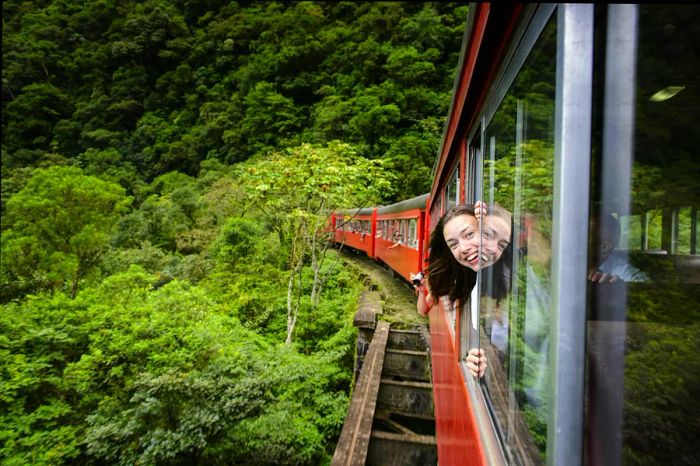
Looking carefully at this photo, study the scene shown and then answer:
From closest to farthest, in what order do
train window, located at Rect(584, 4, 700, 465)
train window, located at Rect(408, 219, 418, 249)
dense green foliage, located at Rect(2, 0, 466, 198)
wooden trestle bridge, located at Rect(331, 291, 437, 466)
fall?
train window, located at Rect(584, 4, 700, 465)
wooden trestle bridge, located at Rect(331, 291, 437, 466)
train window, located at Rect(408, 219, 418, 249)
dense green foliage, located at Rect(2, 0, 466, 198)

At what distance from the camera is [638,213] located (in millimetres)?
573

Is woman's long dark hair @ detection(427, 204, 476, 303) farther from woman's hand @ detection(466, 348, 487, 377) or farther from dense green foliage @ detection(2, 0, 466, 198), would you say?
dense green foliage @ detection(2, 0, 466, 198)

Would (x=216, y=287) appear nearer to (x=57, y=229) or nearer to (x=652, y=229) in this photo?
(x=57, y=229)

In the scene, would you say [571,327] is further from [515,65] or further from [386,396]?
[386,396]

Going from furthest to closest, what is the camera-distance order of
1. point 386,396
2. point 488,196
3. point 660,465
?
1. point 386,396
2. point 488,196
3. point 660,465

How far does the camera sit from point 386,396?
5.76 meters

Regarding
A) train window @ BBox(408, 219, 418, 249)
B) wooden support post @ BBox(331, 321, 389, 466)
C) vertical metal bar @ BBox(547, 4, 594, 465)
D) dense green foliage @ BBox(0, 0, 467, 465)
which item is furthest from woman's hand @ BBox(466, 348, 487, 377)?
train window @ BBox(408, 219, 418, 249)

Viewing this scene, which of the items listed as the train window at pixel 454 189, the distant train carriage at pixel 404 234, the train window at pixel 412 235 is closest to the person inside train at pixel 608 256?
the train window at pixel 454 189

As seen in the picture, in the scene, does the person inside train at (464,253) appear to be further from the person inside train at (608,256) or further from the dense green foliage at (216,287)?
the dense green foliage at (216,287)

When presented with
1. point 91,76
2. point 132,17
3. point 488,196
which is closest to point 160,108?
point 91,76

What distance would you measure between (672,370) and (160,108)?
5595cm

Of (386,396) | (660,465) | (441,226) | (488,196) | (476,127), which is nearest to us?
(660,465)

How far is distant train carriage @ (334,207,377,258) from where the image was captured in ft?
44.2

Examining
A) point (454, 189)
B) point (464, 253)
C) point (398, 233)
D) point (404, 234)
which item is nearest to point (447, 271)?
point (464, 253)
